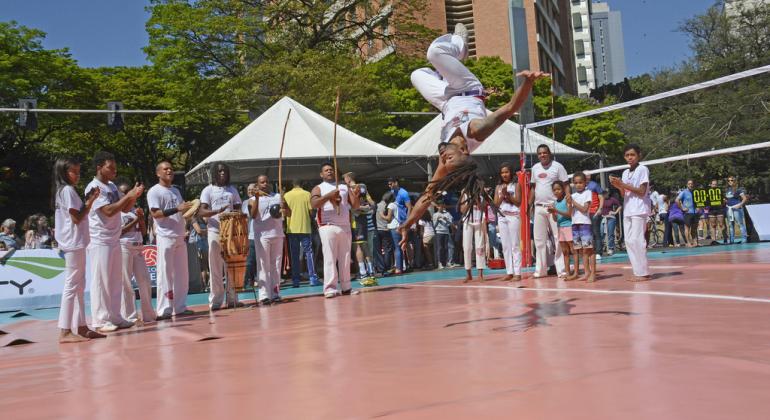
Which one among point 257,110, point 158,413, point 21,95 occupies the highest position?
point 21,95

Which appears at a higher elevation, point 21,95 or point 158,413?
point 21,95

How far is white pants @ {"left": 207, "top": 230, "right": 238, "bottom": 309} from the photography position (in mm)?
10430

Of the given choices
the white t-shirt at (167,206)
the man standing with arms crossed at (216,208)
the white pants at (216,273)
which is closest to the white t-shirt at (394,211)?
the white pants at (216,273)

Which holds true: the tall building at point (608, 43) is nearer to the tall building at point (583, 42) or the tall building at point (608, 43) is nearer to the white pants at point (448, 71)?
the tall building at point (583, 42)

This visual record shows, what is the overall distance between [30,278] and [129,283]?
6.46m

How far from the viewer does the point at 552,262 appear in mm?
12625

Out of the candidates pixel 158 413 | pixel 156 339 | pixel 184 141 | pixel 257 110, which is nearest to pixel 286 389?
pixel 158 413

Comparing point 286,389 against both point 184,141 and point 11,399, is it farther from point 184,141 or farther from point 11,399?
point 184,141

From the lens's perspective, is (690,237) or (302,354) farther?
(690,237)

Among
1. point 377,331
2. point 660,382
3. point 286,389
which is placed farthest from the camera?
point 377,331

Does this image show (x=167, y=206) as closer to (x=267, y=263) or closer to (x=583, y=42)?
(x=267, y=263)

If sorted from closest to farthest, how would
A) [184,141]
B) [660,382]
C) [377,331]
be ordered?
[660,382]
[377,331]
[184,141]

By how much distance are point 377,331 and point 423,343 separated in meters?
1.04

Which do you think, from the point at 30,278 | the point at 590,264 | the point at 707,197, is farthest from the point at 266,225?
the point at 707,197
